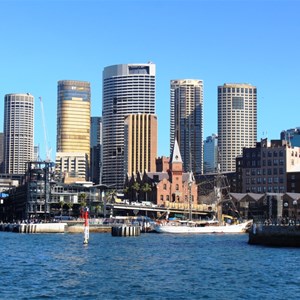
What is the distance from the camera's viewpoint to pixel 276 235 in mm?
139375

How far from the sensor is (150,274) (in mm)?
89500

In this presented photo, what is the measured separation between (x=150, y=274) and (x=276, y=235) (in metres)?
54.5

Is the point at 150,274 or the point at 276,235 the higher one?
the point at 276,235

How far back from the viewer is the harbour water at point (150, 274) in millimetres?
73812

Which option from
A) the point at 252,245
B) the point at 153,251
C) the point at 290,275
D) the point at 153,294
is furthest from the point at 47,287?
the point at 252,245

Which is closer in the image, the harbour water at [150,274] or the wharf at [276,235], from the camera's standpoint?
the harbour water at [150,274]

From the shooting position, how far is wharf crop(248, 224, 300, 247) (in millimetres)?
134625

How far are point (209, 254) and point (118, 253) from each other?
561 inches

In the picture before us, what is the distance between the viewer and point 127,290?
7538 centimetres

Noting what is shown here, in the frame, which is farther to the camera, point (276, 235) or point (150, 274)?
point (276, 235)

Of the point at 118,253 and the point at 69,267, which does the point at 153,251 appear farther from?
the point at 69,267

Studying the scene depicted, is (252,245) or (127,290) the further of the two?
(252,245)

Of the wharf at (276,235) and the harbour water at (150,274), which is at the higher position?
the wharf at (276,235)

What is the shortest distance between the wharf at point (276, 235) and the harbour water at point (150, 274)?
5329mm
